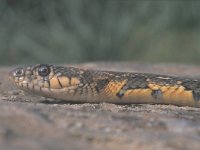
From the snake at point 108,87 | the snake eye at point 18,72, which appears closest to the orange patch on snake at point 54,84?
the snake at point 108,87

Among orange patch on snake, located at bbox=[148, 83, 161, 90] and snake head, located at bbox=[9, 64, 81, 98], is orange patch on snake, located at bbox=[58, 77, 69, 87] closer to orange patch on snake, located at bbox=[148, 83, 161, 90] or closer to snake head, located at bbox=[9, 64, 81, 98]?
snake head, located at bbox=[9, 64, 81, 98]

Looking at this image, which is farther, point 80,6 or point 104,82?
point 80,6

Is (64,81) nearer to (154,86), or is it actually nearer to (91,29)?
(154,86)

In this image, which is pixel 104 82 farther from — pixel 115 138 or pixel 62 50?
pixel 62 50

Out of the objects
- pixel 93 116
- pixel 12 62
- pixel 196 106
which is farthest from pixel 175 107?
pixel 12 62

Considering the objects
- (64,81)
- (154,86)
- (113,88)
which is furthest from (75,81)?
(154,86)

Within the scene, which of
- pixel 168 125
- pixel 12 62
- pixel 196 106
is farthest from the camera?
pixel 12 62

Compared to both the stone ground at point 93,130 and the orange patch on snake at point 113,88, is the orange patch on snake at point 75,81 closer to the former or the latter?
the orange patch on snake at point 113,88

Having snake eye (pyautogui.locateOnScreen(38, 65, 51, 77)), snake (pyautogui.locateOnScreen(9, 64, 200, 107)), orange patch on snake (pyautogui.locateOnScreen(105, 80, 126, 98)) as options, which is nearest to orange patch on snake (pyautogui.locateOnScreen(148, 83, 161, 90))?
snake (pyautogui.locateOnScreen(9, 64, 200, 107))
